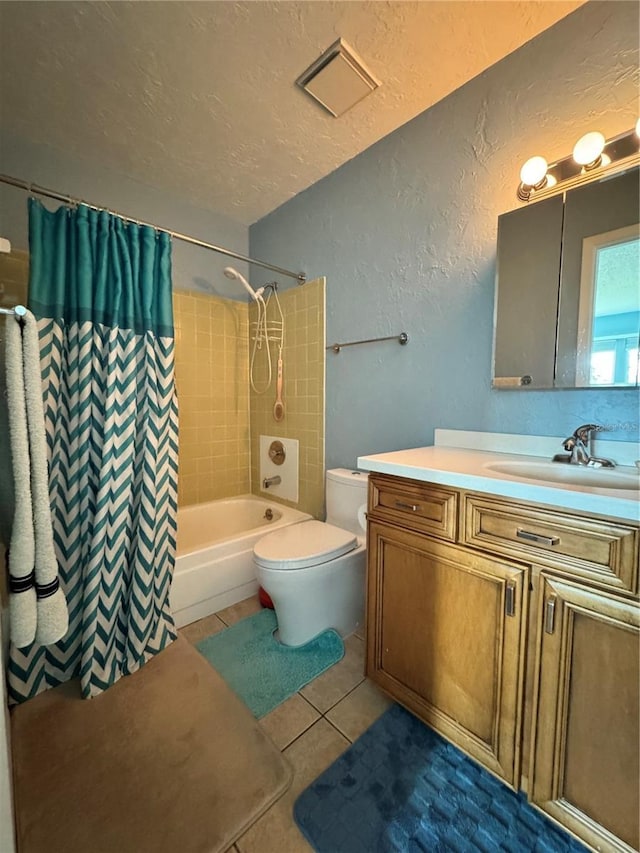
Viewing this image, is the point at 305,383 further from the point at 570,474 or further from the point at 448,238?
the point at 570,474

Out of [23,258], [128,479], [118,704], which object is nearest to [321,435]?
[128,479]

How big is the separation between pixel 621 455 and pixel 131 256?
6.28ft

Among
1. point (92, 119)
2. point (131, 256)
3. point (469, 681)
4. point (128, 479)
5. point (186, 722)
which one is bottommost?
point (186, 722)

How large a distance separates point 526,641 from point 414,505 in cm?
41

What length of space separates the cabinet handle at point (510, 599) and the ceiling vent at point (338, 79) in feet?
5.94

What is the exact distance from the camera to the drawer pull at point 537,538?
765 millimetres

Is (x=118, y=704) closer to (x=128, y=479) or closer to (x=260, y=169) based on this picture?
(x=128, y=479)

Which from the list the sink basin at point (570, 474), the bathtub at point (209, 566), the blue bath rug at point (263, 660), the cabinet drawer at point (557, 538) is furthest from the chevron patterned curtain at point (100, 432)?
the sink basin at point (570, 474)

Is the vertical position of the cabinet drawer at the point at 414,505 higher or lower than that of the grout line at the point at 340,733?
higher

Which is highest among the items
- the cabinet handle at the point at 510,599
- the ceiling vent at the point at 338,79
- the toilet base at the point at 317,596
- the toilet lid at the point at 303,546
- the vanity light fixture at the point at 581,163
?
the ceiling vent at the point at 338,79

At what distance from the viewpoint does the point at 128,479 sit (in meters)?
1.27

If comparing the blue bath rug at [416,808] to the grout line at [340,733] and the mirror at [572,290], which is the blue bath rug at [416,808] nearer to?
the grout line at [340,733]

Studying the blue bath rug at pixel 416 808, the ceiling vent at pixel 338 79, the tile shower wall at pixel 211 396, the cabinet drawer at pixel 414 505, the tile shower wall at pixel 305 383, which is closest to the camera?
the blue bath rug at pixel 416 808

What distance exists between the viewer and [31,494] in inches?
31.8
